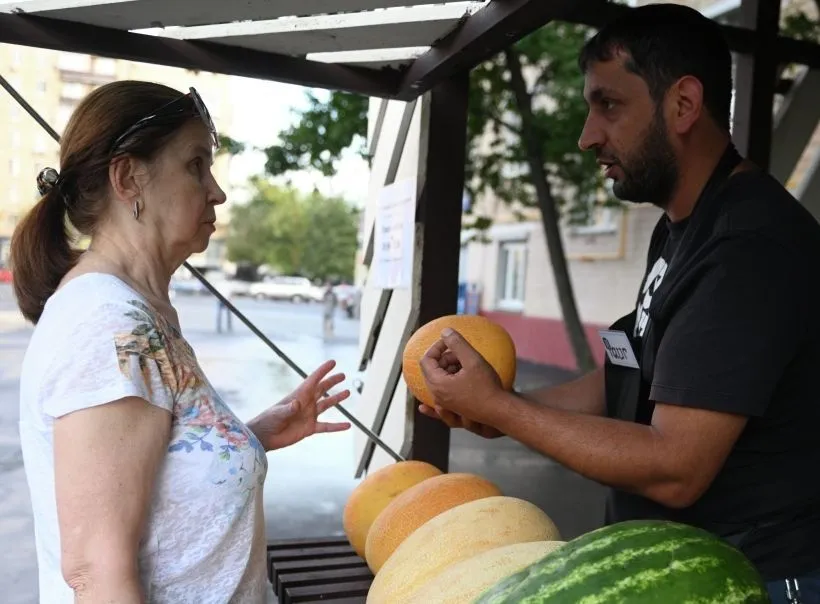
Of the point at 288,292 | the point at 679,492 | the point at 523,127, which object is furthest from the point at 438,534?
the point at 288,292

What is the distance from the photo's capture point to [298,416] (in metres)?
2.21

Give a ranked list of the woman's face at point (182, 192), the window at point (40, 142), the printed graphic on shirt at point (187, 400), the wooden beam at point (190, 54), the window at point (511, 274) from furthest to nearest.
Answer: the window at point (40, 142) → the window at point (511, 274) → the wooden beam at point (190, 54) → the woman's face at point (182, 192) → the printed graphic on shirt at point (187, 400)

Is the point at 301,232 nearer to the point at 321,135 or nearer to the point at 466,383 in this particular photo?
the point at 321,135

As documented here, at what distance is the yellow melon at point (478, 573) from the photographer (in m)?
1.44

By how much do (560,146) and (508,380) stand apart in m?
7.94

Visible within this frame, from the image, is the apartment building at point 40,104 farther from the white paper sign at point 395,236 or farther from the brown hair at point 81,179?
the brown hair at point 81,179

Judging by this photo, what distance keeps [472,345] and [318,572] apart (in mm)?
898

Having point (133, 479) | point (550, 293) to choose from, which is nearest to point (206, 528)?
point (133, 479)

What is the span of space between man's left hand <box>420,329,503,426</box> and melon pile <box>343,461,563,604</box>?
10.4 inches

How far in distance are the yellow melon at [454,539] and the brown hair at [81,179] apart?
102cm

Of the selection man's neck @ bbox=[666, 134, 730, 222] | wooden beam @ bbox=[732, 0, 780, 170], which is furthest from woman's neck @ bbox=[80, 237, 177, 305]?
wooden beam @ bbox=[732, 0, 780, 170]

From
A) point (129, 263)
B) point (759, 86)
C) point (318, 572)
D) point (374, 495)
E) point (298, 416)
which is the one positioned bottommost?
point (318, 572)

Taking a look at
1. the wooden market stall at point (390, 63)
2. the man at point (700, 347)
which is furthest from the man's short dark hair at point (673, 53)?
the wooden market stall at point (390, 63)

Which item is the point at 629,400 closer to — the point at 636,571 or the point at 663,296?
the point at 663,296
